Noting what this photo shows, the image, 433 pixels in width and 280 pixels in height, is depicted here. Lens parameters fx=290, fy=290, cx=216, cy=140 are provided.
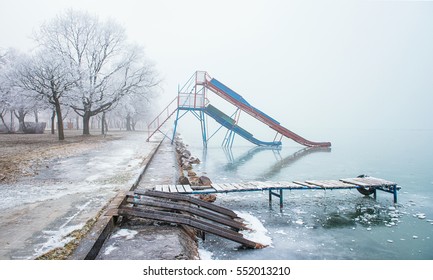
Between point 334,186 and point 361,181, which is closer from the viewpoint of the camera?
point 334,186

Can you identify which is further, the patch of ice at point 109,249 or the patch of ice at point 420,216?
the patch of ice at point 420,216

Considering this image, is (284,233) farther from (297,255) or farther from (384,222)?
(384,222)

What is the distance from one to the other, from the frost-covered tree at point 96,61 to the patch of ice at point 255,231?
2407cm

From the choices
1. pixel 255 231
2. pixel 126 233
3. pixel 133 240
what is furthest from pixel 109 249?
pixel 255 231

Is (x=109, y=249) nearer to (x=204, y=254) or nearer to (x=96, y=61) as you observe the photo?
(x=204, y=254)

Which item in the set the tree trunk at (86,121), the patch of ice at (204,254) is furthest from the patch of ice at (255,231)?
the tree trunk at (86,121)

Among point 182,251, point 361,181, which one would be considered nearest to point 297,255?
point 182,251

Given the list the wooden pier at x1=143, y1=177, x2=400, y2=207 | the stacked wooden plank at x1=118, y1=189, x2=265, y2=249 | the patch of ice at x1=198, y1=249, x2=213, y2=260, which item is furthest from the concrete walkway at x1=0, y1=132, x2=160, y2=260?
the patch of ice at x1=198, y1=249, x2=213, y2=260

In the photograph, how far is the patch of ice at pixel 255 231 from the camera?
6836mm

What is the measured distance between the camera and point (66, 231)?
207 inches

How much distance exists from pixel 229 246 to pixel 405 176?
15412mm

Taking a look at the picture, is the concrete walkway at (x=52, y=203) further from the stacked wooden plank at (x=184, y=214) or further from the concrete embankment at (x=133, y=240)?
the stacked wooden plank at (x=184, y=214)

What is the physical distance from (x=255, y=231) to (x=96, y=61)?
31.8 m

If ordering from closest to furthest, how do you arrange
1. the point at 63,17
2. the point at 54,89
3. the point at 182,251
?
the point at 182,251 < the point at 54,89 < the point at 63,17
